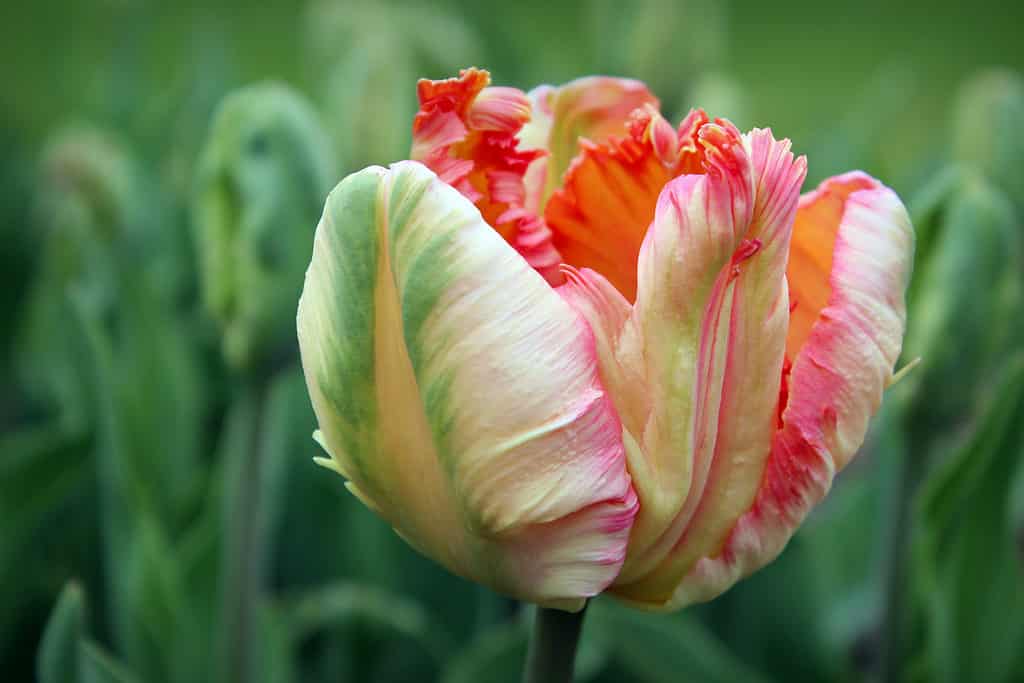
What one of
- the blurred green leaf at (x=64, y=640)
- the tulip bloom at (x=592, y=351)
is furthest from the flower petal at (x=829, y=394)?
the blurred green leaf at (x=64, y=640)

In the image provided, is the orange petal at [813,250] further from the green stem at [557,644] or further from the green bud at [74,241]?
the green bud at [74,241]

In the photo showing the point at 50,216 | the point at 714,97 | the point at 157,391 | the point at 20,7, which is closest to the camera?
the point at 157,391

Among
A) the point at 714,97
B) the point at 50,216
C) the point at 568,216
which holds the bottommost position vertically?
the point at 50,216

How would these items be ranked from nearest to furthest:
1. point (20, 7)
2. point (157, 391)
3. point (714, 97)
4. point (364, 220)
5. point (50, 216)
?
point (364, 220), point (157, 391), point (714, 97), point (50, 216), point (20, 7)

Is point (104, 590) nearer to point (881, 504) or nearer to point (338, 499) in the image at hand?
point (338, 499)

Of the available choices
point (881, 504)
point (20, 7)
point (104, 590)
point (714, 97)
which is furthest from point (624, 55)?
point (20, 7)

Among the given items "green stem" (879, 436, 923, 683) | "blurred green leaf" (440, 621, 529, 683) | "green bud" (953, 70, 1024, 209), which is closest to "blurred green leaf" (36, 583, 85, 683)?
"blurred green leaf" (440, 621, 529, 683)

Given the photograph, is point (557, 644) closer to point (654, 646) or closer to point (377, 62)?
point (654, 646)

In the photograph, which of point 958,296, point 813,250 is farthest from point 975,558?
point 813,250
